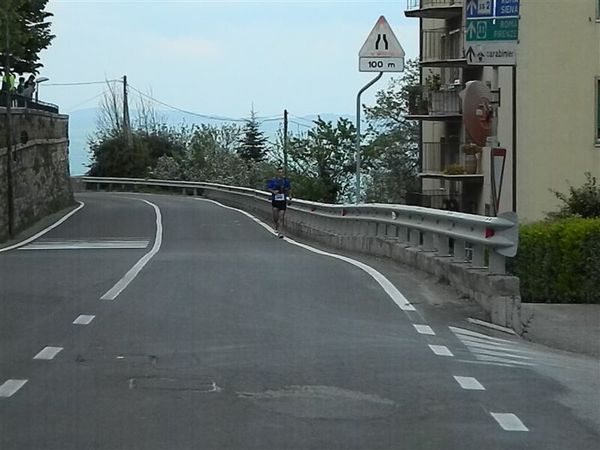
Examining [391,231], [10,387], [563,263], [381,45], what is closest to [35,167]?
[381,45]

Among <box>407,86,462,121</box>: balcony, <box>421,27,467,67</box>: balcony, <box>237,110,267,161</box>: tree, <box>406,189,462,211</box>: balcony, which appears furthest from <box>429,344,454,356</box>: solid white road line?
<box>237,110,267,161</box>: tree

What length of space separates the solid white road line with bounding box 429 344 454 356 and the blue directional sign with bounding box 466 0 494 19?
4.34 metres

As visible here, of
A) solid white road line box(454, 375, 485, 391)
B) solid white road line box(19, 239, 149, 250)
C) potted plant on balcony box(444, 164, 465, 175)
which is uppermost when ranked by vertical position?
potted plant on balcony box(444, 164, 465, 175)

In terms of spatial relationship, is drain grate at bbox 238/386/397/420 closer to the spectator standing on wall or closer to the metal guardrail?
the metal guardrail

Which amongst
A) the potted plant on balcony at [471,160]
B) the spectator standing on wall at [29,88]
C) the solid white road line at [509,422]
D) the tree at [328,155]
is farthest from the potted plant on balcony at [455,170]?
the solid white road line at [509,422]

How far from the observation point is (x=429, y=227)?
16250mm

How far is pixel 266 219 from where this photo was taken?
42.0 metres

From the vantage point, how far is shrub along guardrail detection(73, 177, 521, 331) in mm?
12508

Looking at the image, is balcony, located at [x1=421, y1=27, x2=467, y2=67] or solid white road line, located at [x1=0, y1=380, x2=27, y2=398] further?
balcony, located at [x1=421, y1=27, x2=467, y2=67]

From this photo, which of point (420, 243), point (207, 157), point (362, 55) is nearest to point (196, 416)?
point (420, 243)

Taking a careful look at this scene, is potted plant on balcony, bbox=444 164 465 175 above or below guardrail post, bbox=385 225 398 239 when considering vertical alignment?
above

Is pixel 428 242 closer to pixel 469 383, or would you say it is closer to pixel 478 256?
pixel 478 256

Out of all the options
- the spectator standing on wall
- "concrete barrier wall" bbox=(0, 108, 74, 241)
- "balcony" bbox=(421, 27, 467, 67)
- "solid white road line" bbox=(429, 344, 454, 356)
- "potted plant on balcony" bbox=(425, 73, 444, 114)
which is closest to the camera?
"solid white road line" bbox=(429, 344, 454, 356)

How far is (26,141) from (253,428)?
33111 mm
